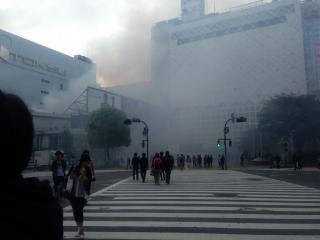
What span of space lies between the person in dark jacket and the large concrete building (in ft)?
188

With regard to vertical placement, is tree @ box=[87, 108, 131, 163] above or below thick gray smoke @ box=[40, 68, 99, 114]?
below

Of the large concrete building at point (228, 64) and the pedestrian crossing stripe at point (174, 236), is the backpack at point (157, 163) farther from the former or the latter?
the large concrete building at point (228, 64)

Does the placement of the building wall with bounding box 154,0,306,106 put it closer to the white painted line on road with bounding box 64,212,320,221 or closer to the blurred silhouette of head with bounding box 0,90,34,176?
the white painted line on road with bounding box 64,212,320,221

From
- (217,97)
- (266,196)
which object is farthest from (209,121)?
(266,196)

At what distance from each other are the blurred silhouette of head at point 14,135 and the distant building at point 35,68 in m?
57.7

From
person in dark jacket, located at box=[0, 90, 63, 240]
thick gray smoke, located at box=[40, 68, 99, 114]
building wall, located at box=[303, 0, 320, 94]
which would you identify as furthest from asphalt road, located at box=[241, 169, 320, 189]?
thick gray smoke, located at box=[40, 68, 99, 114]

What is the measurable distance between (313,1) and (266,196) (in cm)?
5988

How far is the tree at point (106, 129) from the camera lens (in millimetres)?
48344

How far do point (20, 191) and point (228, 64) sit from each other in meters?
74.2

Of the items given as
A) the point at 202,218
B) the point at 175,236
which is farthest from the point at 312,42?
the point at 175,236

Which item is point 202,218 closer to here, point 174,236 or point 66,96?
point 174,236

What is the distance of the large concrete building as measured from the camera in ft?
201

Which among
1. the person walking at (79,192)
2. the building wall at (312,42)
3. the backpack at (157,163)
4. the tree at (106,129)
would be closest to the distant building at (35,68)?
the tree at (106,129)

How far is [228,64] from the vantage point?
239 ft
